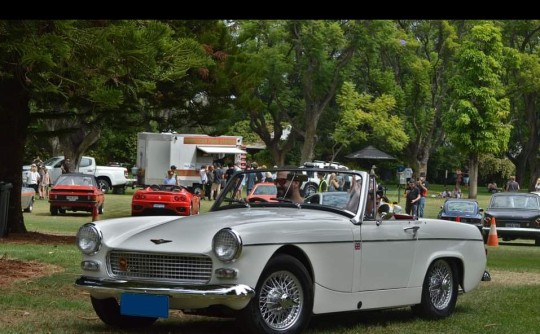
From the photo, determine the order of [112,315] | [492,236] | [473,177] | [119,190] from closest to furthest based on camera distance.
→ 1. [112,315]
2. [492,236]
3. [119,190]
4. [473,177]

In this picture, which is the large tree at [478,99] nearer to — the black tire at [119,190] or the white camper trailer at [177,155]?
the white camper trailer at [177,155]

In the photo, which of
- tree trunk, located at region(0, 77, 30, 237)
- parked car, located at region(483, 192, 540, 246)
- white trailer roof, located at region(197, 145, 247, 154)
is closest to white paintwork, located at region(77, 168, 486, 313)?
tree trunk, located at region(0, 77, 30, 237)

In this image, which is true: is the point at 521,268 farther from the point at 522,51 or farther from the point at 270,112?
the point at 522,51

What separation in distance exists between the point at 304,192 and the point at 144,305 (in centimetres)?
227

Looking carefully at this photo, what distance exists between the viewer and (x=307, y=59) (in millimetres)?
60156

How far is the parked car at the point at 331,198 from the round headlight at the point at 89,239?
6.66 feet

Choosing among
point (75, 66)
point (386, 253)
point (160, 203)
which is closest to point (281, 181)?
point (386, 253)

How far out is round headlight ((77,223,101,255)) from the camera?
884cm

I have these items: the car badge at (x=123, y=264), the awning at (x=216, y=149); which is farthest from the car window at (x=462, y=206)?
the car badge at (x=123, y=264)

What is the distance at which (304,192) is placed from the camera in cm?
981

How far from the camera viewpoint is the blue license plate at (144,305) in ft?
26.6

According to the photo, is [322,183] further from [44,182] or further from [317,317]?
[44,182]

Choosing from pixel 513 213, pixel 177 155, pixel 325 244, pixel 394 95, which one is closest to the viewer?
pixel 325 244

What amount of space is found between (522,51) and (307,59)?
606 inches
